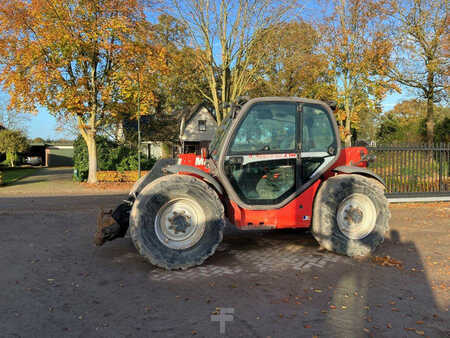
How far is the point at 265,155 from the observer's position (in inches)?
209

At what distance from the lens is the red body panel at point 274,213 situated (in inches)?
208

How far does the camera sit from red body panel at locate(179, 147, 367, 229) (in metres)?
5.29

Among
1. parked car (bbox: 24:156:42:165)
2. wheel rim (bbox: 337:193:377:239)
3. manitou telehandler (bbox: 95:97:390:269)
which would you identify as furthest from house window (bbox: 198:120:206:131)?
wheel rim (bbox: 337:193:377:239)

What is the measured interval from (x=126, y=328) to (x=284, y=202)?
2.91 m

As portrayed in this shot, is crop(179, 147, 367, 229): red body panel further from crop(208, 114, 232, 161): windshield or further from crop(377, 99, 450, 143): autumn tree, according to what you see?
crop(377, 99, 450, 143): autumn tree

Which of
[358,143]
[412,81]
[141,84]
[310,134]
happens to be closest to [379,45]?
[412,81]

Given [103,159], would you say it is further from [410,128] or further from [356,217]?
[410,128]

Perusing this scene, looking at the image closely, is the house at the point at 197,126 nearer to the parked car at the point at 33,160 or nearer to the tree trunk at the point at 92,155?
the parked car at the point at 33,160

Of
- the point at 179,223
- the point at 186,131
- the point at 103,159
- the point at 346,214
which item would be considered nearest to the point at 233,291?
the point at 179,223

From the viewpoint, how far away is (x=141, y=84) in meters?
17.8

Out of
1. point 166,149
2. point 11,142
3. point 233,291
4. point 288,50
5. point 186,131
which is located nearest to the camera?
point 233,291

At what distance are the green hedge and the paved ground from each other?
1498cm

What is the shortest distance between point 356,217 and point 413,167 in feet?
23.4

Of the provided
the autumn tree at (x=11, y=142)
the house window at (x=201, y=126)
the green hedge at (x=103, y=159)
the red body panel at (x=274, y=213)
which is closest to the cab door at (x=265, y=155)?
the red body panel at (x=274, y=213)
